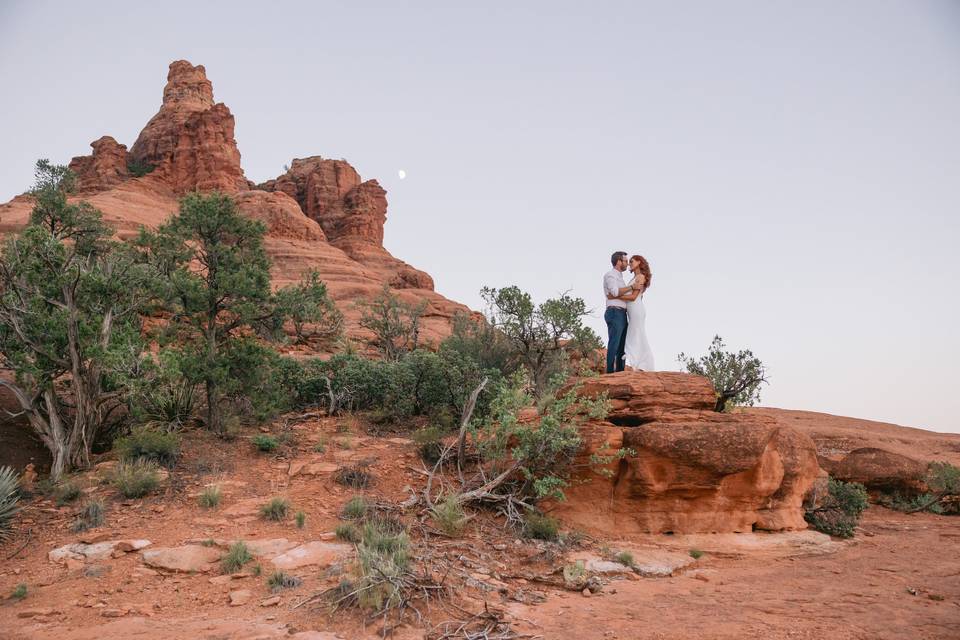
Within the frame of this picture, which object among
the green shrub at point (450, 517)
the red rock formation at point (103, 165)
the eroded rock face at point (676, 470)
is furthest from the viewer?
the red rock formation at point (103, 165)

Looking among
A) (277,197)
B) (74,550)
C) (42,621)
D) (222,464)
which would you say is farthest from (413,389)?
(277,197)

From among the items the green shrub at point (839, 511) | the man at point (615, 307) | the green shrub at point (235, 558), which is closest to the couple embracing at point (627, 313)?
the man at point (615, 307)

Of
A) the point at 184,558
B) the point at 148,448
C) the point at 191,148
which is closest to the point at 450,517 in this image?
the point at 184,558

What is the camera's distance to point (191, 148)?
167 feet

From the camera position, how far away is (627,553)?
24.5ft

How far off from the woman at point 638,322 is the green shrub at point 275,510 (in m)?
6.37

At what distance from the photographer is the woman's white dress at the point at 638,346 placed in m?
9.75

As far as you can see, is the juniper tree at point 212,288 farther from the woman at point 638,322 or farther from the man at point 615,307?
the woman at point 638,322

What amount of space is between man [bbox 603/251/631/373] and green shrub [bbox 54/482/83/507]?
9.00 m

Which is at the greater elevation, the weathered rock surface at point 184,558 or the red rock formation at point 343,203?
the red rock formation at point 343,203

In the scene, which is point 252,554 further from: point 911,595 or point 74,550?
point 911,595

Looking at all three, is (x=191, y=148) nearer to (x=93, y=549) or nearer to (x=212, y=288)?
(x=212, y=288)

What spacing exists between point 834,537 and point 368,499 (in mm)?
8789

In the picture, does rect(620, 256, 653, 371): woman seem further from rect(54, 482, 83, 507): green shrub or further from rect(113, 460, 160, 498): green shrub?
rect(54, 482, 83, 507): green shrub
